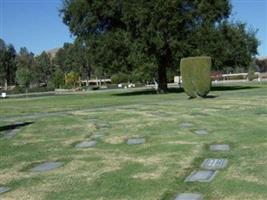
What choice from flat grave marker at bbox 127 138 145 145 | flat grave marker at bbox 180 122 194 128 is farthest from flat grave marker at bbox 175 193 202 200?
flat grave marker at bbox 180 122 194 128

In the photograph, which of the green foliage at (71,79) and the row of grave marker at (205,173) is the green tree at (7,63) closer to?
the green foliage at (71,79)

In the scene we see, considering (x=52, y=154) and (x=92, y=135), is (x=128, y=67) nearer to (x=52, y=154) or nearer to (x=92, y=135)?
(x=92, y=135)

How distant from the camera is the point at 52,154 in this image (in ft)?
30.4

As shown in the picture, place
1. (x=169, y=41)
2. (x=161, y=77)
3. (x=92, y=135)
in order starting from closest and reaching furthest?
(x=92, y=135), (x=169, y=41), (x=161, y=77)

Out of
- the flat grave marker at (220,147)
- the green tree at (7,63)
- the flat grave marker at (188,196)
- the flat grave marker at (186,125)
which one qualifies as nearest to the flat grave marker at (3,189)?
the flat grave marker at (188,196)

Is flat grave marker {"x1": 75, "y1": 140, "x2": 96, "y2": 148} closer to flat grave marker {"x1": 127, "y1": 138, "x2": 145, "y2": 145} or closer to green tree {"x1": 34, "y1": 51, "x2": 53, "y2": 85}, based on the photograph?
flat grave marker {"x1": 127, "y1": 138, "x2": 145, "y2": 145}

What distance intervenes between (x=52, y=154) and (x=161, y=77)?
112ft

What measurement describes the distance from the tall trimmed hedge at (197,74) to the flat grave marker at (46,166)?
64.4 ft

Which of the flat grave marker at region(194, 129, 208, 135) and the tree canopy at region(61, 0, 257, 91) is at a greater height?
the tree canopy at region(61, 0, 257, 91)

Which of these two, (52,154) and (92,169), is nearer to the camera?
(92,169)

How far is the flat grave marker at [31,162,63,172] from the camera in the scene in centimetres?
788

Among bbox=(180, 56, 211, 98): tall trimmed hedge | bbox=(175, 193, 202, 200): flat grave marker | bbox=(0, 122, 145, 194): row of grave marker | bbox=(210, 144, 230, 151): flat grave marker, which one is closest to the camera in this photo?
bbox=(175, 193, 202, 200): flat grave marker

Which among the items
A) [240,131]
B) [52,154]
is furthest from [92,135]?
[240,131]

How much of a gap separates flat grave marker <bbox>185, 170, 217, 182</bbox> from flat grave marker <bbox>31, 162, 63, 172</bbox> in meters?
2.27
